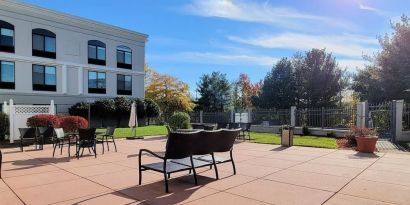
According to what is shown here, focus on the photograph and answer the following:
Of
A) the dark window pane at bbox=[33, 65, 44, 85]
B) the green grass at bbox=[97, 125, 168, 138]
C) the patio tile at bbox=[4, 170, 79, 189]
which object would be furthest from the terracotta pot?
the dark window pane at bbox=[33, 65, 44, 85]

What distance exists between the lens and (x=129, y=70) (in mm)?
33688

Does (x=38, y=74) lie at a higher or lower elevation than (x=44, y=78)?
higher

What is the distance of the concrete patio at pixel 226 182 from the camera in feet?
16.9

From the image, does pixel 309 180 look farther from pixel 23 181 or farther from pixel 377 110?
pixel 377 110

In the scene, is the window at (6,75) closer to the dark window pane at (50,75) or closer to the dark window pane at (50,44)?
the dark window pane at (50,75)

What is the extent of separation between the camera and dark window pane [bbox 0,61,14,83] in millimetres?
24641

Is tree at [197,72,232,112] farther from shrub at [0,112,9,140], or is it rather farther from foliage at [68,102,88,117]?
shrub at [0,112,9,140]

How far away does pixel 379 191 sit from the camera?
5.54 metres

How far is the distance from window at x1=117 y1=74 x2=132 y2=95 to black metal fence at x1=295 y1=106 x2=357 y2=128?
1847 cm

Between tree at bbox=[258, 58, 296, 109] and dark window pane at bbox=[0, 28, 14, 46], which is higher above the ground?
dark window pane at bbox=[0, 28, 14, 46]

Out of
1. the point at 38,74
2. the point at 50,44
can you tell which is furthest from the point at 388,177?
the point at 50,44

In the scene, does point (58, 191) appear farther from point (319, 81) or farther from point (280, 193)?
point (319, 81)

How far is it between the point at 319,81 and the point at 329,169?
27542mm

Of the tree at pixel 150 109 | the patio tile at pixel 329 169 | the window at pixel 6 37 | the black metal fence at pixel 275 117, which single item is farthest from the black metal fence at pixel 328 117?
the window at pixel 6 37
